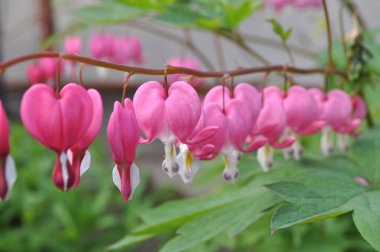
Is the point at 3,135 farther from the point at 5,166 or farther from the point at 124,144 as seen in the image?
the point at 124,144

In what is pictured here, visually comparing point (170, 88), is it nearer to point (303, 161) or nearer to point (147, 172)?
point (303, 161)

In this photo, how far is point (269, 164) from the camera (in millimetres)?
1013

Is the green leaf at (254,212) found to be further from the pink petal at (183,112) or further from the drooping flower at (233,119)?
the pink petal at (183,112)

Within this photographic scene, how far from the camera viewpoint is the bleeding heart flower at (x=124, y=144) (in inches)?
28.5

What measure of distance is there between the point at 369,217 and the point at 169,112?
310 mm

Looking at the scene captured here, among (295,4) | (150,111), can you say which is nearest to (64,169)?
(150,111)

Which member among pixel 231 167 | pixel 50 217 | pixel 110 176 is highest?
pixel 231 167

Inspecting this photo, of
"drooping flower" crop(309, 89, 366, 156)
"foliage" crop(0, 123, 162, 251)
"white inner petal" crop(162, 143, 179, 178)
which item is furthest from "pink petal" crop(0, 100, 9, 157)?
"foliage" crop(0, 123, 162, 251)

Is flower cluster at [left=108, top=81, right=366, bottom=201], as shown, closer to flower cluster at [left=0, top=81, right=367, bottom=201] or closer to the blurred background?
flower cluster at [left=0, top=81, right=367, bottom=201]

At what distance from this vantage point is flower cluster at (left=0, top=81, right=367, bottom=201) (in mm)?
679

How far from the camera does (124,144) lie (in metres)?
0.73

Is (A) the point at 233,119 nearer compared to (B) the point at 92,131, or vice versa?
(B) the point at 92,131

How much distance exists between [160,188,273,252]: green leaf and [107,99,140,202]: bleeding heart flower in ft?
0.48

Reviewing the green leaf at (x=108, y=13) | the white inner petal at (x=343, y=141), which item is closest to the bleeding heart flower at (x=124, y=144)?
the white inner petal at (x=343, y=141)
